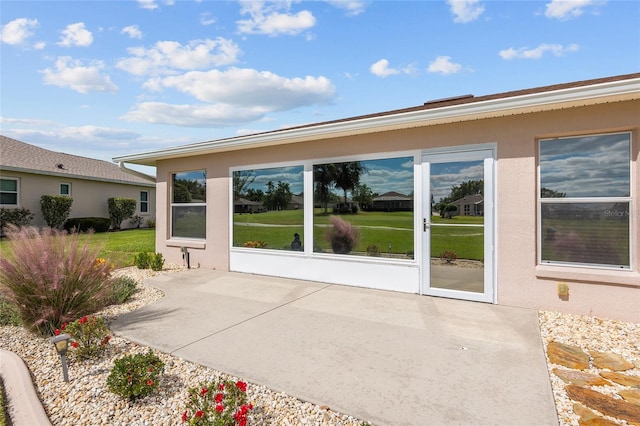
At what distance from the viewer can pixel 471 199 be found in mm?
5137

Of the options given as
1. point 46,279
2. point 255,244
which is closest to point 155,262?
point 255,244

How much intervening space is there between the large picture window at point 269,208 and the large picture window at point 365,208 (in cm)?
49

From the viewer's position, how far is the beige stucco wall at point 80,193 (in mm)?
15250

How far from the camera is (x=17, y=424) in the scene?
2.27 metres

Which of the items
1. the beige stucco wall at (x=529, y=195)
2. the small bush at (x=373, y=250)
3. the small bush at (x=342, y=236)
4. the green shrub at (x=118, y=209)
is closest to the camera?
the beige stucco wall at (x=529, y=195)

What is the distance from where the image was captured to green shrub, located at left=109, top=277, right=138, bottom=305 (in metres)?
5.16

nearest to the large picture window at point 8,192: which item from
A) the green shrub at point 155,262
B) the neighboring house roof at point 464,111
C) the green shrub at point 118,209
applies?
the green shrub at point 118,209

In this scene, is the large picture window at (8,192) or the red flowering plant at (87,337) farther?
the large picture window at (8,192)

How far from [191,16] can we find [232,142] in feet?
11.3

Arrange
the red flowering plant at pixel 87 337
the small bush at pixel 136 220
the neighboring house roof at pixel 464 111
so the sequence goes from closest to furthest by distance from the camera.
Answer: the red flowering plant at pixel 87 337
the neighboring house roof at pixel 464 111
the small bush at pixel 136 220

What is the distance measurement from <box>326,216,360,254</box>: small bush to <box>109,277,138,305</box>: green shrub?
3.74m

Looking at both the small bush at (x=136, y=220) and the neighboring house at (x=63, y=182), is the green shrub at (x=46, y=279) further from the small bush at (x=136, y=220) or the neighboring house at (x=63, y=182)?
the small bush at (x=136, y=220)

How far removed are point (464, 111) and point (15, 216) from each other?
18461 mm

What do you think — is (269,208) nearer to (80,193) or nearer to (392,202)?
(392,202)
